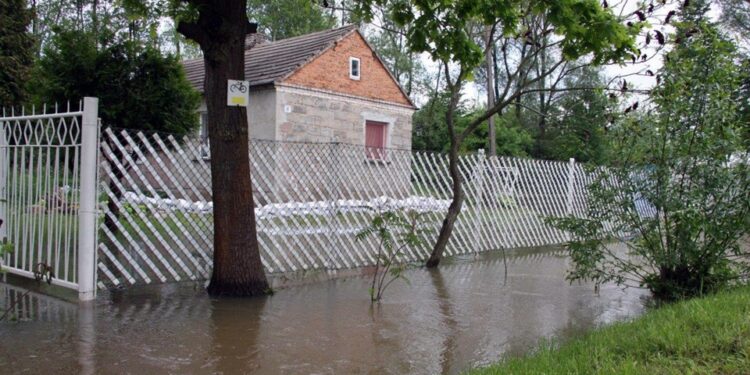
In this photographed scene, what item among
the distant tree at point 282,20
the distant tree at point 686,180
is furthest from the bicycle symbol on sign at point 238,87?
the distant tree at point 282,20

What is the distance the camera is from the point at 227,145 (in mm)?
6258

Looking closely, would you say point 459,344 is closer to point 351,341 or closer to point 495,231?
point 351,341

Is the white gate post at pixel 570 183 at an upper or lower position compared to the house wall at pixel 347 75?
lower

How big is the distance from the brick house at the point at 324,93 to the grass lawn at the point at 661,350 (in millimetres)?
11873

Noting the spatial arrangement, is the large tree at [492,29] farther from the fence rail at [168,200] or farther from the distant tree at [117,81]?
the distant tree at [117,81]

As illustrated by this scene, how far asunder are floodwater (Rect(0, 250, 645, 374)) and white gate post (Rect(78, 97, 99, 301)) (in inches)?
12.3

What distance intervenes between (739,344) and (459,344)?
1.99 metres

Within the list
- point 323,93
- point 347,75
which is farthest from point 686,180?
point 347,75

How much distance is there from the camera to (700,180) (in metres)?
6.25

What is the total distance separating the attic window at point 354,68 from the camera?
17784 millimetres

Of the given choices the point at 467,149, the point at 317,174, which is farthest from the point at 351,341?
the point at 467,149

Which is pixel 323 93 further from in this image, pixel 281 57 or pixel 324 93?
pixel 281 57

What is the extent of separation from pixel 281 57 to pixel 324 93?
5.48 feet

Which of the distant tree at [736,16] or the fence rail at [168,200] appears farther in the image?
the distant tree at [736,16]
